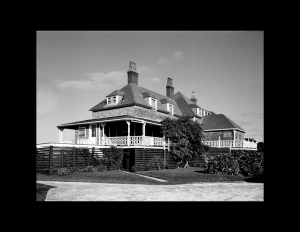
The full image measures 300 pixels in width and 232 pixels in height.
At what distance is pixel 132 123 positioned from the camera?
2728 centimetres

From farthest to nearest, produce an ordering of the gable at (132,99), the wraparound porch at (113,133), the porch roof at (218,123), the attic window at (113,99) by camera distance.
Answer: the porch roof at (218,123)
the attic window at (113,99)
the gable at (132,99)
the wraparound porch at (113,133)

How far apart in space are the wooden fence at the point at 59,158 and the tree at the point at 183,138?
27.2 ft

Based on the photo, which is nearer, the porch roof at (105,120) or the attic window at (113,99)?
the porch roof at (105,120)

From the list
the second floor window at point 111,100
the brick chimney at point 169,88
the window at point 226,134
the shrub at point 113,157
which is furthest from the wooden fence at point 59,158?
the window at point 226,134

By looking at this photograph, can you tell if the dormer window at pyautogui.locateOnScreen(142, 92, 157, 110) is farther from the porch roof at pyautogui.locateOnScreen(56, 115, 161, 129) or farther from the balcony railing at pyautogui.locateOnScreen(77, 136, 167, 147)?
the balcony railing at pyautogui.locateOnScreen(77, 136, 167, 147)

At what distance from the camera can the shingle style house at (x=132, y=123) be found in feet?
77.5

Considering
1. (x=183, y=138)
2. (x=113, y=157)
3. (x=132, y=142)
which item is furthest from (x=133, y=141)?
(x=183, y=138)

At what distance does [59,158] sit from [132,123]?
34.6 ft

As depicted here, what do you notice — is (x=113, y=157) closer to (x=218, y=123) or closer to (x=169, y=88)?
(x=169, y=88)

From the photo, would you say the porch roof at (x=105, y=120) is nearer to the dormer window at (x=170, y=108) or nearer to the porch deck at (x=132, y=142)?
the porch deck at (x=132, y=142)

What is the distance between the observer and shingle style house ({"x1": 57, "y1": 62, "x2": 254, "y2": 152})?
930 inches
